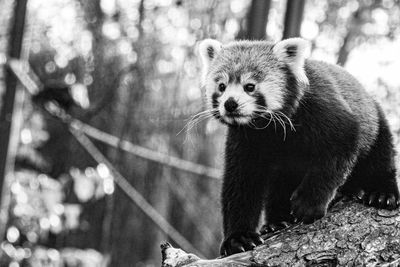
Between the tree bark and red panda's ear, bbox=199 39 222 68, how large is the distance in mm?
786

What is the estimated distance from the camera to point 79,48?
145 inches

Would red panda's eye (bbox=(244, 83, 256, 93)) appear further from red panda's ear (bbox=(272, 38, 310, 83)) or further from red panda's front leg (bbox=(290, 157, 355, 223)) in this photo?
red panda's front leg (bbox=(290, 157, 355, 223))

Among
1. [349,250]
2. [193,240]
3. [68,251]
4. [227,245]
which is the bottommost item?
[193,240]

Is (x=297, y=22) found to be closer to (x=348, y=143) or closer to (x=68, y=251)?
(x=348, y=143)

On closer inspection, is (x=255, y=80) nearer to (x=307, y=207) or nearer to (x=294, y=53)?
(x=294, y=53)

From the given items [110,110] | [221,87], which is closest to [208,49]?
[221,87]

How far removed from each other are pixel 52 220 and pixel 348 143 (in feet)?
7.16

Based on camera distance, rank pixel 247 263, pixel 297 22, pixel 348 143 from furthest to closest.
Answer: pixel 297 22
pixel 348 143
pixel 247 263

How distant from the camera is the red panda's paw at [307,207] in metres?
1.54

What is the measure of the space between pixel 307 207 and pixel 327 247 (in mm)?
170

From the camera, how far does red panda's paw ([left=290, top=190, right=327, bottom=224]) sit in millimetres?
1543

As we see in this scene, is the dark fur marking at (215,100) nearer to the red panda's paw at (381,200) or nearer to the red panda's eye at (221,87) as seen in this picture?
the red panda's eye at (221,87)

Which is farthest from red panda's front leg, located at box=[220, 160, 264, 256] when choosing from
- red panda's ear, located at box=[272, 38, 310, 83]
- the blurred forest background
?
the blurred forest background

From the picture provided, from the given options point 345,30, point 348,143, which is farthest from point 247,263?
point 345,30
